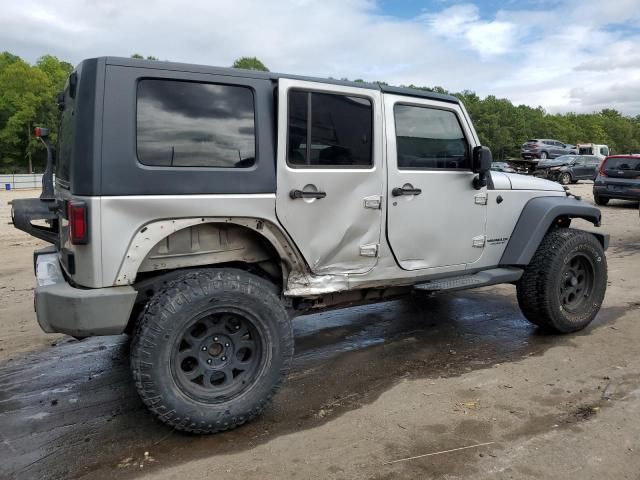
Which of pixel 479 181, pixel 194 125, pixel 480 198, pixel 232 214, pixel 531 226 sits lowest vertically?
pixel 531 226

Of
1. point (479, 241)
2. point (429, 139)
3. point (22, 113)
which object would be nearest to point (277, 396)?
point (479, 241)

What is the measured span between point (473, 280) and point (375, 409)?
1.45m

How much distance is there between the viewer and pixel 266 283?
346cm

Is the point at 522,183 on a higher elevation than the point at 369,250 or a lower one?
higher

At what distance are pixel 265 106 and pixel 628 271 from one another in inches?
257

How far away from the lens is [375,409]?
3.53 meters

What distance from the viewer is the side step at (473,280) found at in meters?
4.23

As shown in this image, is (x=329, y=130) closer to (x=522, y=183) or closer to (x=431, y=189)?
(x=431, y=189)

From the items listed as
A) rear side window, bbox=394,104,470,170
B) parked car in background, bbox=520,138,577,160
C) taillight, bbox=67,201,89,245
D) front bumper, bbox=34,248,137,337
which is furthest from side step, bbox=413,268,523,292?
parked car in background, bbox=520,138,577,160

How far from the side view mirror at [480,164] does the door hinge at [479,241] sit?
410mm

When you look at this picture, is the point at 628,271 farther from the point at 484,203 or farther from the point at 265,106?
the point at 265,106

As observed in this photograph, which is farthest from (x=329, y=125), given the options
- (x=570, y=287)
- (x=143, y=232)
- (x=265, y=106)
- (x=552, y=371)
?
(x=570, y=287)

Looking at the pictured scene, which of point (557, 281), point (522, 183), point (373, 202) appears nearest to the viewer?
point (373, 202)

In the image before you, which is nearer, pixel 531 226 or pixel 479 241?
pixel 479 241
